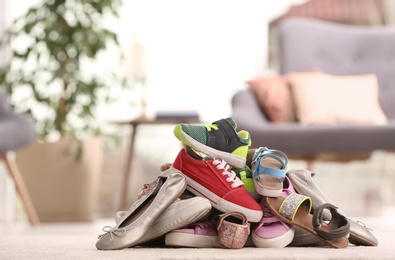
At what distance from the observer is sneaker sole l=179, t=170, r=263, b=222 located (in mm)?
1734

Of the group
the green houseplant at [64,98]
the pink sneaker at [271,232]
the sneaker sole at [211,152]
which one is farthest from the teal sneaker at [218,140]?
the green houseplant at [64,98]

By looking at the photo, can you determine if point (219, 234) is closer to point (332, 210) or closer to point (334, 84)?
point (332, 210)

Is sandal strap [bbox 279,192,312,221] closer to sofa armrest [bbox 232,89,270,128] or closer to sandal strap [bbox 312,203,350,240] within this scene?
sandal strap [bbox 312,203,350,240]

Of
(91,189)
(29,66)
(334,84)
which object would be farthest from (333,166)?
(29,66)

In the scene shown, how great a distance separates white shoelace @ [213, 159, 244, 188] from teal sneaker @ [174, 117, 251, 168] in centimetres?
3

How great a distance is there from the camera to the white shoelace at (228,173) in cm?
177

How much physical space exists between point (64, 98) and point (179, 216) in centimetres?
286

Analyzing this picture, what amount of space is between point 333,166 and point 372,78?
48.7 inches

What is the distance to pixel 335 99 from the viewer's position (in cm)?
387

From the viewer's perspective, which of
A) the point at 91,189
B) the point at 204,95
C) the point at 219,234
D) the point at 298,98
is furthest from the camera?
the point at 204,95

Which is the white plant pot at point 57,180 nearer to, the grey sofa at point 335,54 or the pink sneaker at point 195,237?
the grey sofa at point 335,54

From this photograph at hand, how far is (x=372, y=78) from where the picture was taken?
4074 mm

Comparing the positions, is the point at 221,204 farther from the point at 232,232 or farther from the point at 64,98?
the point at 64,98

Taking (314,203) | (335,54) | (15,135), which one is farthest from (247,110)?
(314,203)
